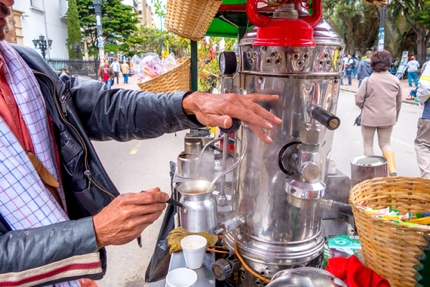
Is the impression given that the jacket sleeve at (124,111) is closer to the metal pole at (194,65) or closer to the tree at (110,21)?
the metal pole at (194,65)

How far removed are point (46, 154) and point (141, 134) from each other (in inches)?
17.9

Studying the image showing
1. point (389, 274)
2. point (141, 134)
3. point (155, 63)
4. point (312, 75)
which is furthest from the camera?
point (155, 63)

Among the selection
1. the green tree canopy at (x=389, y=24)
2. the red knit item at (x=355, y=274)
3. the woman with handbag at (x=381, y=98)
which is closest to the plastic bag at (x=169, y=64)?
the red knit item at (x=355, y=274)

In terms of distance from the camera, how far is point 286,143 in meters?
1.25

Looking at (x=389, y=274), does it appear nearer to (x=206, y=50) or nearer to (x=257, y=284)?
(x=257, y=284)

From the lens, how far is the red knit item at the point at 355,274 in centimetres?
105

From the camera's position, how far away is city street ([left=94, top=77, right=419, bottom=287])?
297 cm

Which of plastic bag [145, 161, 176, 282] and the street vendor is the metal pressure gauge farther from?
plastic bag [145, 161, 176, 282]

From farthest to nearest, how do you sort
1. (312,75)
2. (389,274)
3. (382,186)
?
(382,186), (312,75), (389,274)

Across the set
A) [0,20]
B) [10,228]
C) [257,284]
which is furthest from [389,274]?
[0,20]

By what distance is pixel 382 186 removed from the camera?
134cm

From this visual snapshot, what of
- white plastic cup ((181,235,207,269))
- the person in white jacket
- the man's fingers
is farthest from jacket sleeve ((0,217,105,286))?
the person in white jacket

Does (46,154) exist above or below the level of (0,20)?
below

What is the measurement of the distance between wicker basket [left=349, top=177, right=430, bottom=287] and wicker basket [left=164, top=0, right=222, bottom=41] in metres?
1.25
